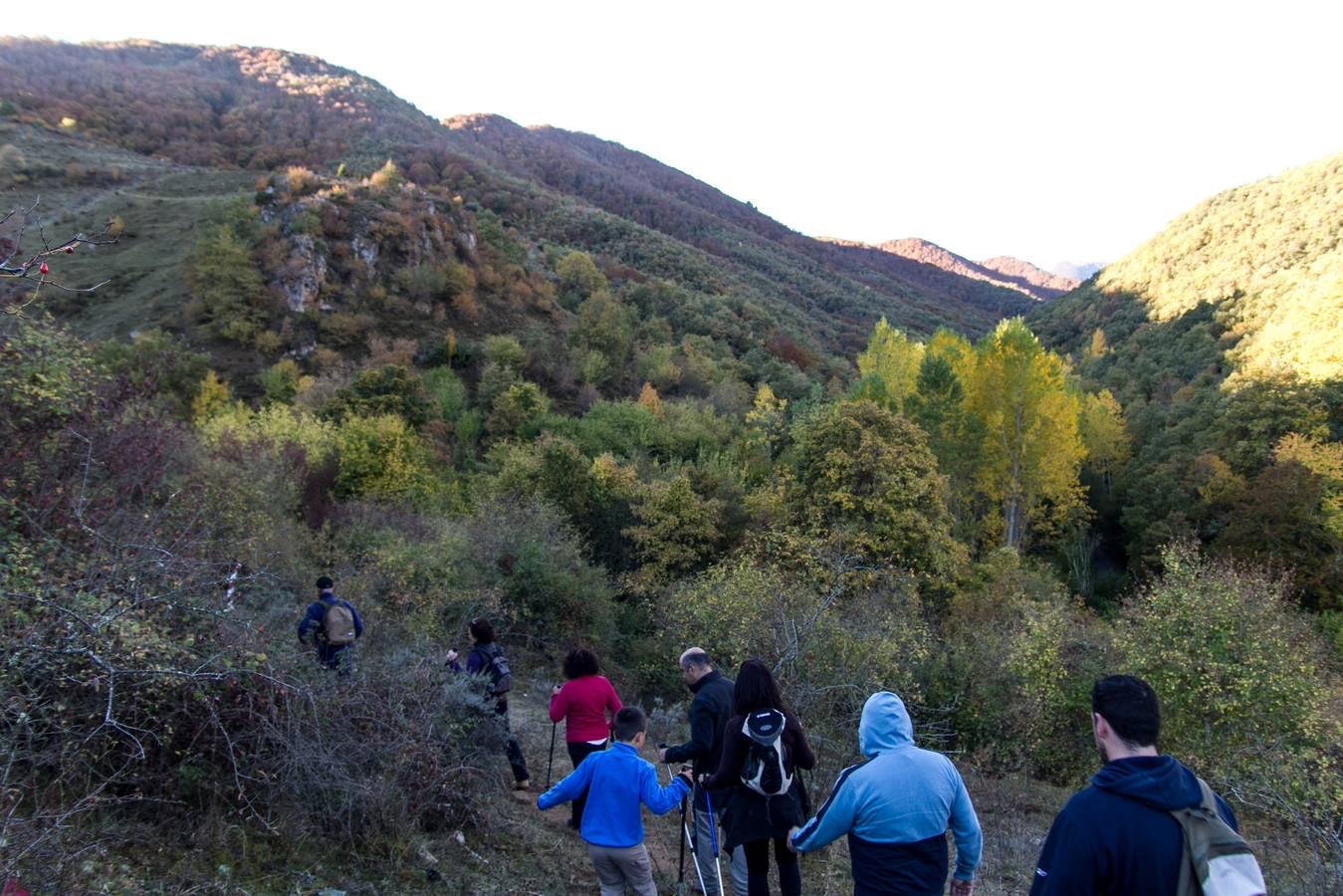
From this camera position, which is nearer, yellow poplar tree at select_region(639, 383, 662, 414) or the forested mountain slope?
the forested mountain slope

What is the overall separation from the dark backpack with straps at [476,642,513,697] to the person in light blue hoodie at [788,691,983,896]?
12.4 ft

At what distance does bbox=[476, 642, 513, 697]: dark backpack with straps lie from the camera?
632cm

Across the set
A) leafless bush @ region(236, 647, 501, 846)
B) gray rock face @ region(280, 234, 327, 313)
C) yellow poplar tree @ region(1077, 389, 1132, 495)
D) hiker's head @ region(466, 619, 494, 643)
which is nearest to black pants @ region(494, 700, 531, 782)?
leafless bush @ region(236, 647, 501, 846)

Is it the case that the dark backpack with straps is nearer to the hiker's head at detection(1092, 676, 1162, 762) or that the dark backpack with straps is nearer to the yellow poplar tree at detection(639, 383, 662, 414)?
the hiker's head at detection(1092, 676, 1162, 762)

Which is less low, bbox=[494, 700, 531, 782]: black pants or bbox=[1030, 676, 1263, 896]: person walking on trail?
bbox=[1030, 676, 1263, 896]: person walking on trail

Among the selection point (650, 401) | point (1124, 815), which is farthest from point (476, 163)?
point (1124, 815)

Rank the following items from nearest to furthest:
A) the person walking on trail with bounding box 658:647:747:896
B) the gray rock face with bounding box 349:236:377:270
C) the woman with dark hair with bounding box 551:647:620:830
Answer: the person walking on trail with bounding box 658:647:747:896 < the woman with dark hair with bounding box 551:647:620:830 < the gray rock face with bounding box 349:236:377:270

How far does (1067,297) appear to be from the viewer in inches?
3396

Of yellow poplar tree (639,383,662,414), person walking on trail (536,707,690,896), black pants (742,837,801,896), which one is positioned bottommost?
yellow poplar tree (639,383,662,414)

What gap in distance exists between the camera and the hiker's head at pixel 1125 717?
7.38 feet

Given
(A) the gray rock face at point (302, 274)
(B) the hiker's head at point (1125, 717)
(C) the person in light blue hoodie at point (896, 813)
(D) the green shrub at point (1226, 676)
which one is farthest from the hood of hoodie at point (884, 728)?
(A) the gray rock face at point (302, 274)

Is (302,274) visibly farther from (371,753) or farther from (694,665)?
(694,665)

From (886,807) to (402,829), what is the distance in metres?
3.62

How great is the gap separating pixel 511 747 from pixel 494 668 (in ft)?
2.68
